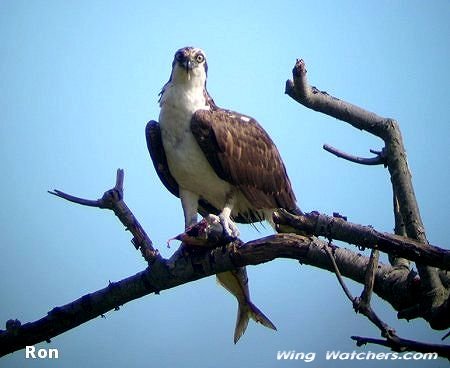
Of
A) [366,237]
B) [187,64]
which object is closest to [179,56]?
[187,64]

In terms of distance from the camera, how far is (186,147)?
22.1 feet

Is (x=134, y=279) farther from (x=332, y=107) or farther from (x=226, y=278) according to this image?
(x=332, y=107)

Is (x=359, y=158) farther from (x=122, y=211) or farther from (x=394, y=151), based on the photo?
(x=122, y=211)

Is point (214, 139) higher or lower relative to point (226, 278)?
higher

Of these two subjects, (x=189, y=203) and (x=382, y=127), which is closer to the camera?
(x=382, y=127)

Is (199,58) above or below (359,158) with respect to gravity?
above

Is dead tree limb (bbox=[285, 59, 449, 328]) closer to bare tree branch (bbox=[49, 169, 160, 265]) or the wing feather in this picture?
bare tree branch (bbox=[49, 169, 160, 265])

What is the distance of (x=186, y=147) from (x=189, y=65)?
2.93 ft

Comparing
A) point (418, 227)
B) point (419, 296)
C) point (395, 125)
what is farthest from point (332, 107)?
point (419, 296)

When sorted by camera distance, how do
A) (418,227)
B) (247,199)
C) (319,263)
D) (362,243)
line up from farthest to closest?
(247,199), (418,227), (319,263), (362,243)

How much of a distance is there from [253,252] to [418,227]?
1264mm

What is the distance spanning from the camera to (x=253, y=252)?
4.79 metres

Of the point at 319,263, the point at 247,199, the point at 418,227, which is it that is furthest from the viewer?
the point at 247,199

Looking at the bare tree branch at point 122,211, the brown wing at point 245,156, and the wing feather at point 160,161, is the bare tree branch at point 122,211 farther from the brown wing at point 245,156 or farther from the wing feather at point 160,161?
the wing feather at point 160,161
